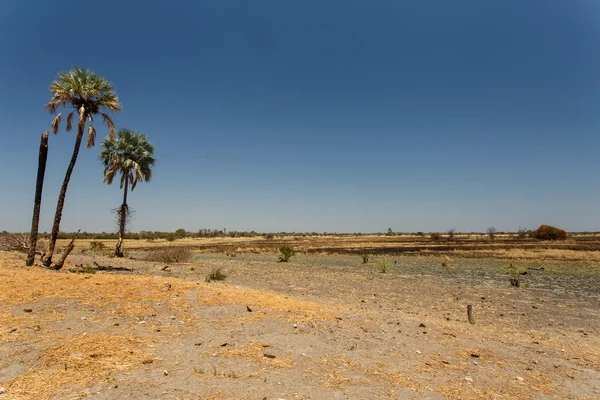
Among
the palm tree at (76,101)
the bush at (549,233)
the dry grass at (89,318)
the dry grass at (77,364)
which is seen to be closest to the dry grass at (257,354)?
the dry grass at (89,318)

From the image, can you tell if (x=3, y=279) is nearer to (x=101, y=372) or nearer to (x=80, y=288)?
(x=80, y=288)

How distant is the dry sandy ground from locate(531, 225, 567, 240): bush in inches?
4019

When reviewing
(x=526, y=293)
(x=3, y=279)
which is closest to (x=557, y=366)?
(x=526, y=293)

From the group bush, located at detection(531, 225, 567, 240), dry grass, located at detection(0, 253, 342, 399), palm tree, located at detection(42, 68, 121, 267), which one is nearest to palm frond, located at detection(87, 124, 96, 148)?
palm tree, located at detection(42, 68, 121, 267)

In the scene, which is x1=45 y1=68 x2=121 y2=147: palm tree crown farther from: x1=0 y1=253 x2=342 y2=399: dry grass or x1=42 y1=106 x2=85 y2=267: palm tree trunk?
x1=0 y1=253 x2=342 y2=399: dry grass

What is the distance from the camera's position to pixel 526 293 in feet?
62.3

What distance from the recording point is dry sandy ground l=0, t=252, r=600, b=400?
5.71m

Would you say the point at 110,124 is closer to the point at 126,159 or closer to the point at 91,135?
the point at 91,135

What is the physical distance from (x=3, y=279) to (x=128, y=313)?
6.01m

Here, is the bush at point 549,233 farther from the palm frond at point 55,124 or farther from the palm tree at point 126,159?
the palm frond at point 55,124

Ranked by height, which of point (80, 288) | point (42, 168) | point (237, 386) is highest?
point (42, 168)

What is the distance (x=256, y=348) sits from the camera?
7512mm

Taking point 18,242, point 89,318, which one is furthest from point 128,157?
point 89,318

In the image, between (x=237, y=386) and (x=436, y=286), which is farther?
(x=436, y=286)
